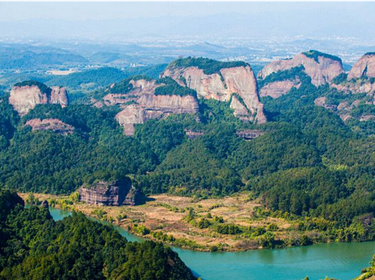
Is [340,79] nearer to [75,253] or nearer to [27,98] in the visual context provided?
[27,98]

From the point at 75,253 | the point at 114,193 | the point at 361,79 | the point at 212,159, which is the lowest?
the point at 114,193

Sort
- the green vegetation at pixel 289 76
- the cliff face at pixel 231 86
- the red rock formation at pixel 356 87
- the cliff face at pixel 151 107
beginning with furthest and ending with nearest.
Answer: the green vegetation at pixel 289 76, the red rock formation at pixel 356 87, the cliff face at pixel 231 86, the cliff face at pixel 151 107

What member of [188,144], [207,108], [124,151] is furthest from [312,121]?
[124,151]

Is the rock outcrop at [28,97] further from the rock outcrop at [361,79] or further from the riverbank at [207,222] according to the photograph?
the rock outcrop at [361,79]

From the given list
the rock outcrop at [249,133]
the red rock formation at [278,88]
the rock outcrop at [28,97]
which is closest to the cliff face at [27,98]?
the rock outcrop at [28,97]

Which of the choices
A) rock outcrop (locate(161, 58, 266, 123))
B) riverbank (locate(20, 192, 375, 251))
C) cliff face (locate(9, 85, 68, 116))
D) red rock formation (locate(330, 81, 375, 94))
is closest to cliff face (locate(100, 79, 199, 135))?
rock outcrop (locate(161, 58, 266, 123))

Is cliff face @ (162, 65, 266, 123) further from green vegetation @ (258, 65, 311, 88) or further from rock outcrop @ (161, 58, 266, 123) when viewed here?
green vegetation @ (258, 65, 311, 88)

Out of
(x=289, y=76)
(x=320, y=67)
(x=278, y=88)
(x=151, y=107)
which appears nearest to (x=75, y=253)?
(x=151, y=107)
